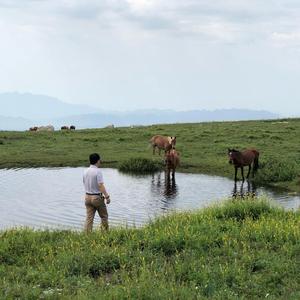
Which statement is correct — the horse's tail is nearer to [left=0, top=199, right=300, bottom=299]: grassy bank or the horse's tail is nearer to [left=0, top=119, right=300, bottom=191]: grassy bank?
[left=0, top=119, right=300, bottom=191]: grassy bank

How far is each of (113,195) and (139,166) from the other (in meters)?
8.24

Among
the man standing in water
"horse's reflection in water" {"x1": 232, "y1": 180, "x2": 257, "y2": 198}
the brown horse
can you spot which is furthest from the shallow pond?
the man standing in water

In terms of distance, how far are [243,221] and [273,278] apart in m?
4.07

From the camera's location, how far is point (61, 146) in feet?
138

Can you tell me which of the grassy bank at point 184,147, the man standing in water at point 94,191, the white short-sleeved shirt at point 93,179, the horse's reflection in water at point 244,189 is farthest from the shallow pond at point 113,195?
the grassy bank at point 184,147

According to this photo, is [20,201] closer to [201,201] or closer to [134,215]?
[134,215]

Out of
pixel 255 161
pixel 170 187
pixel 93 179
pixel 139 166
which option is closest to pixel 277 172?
pixel 255 161

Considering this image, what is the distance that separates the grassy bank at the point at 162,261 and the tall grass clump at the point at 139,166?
1665 cm

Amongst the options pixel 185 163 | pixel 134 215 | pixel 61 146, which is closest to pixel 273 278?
pixel 134 215

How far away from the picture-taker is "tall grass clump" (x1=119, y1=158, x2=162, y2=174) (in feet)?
102

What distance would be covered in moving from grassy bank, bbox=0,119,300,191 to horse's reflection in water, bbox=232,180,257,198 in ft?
3.23

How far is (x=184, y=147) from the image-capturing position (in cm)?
4028

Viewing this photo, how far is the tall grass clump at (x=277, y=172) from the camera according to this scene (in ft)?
86.6

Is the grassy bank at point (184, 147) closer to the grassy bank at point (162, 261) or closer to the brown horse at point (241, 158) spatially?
the brown horse at point (241, 158)
